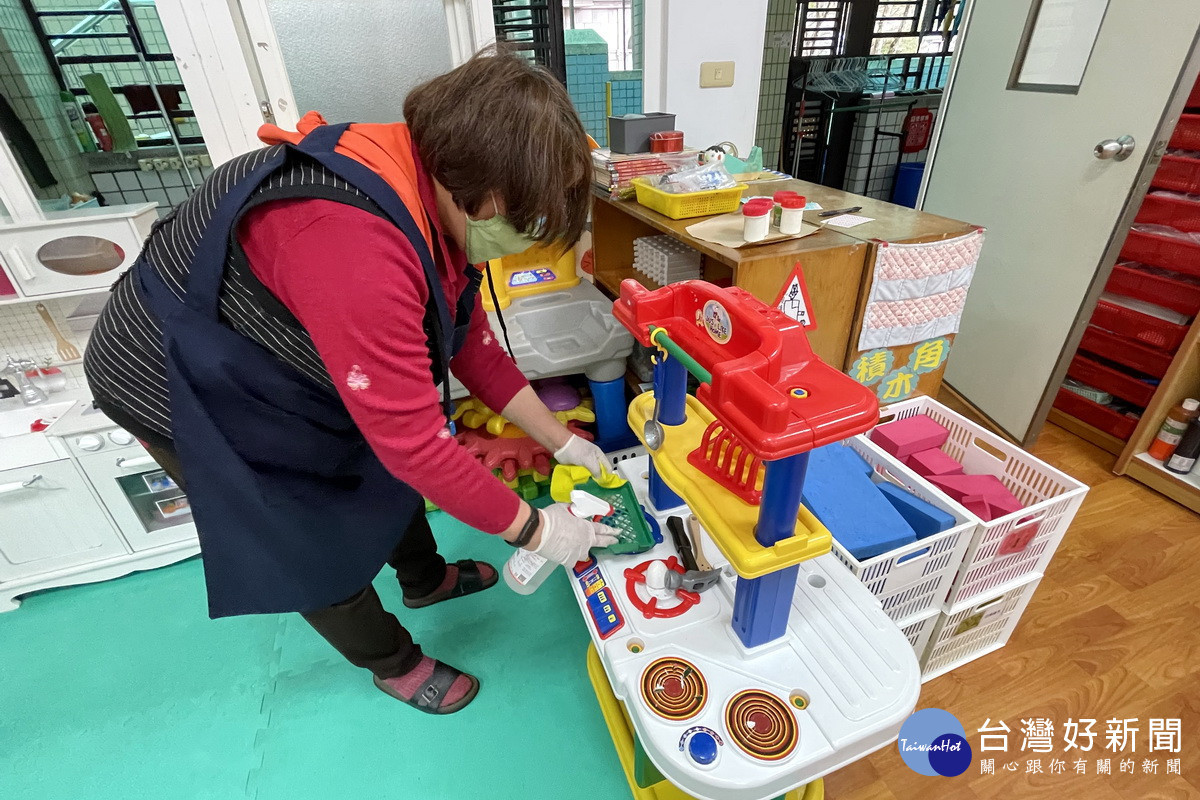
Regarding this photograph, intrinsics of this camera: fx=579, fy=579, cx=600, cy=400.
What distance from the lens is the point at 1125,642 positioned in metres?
1.29

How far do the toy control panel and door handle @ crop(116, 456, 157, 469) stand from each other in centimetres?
126

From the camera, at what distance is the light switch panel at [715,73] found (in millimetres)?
1955

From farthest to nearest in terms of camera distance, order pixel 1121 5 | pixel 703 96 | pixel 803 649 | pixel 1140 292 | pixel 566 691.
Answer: pixel 703 96 < pixel 1140 292 < pixel 1121 5 < pixel 566 691 < pixel 803 649

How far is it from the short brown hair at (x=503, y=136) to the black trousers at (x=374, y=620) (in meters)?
0.63

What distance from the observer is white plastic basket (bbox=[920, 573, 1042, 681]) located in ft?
3.81

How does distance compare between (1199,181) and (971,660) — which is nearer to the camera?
(971,660)

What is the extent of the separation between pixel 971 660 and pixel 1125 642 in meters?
0.35

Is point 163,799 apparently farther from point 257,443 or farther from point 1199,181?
point 1199,181

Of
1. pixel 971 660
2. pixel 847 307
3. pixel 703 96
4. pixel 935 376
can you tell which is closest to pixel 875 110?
pixel 703 96


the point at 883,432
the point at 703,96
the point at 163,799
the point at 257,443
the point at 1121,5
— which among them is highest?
the point at 1121,5

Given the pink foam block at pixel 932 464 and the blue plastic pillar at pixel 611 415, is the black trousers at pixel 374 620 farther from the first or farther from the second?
the pink foam block at pixel 932 464

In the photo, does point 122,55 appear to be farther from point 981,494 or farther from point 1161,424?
point 1161,424

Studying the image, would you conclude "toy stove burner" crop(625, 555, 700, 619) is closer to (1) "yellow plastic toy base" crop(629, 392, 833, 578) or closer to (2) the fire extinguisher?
(1) "yellow plastic toy base" crop(629, 392, 833, 578)

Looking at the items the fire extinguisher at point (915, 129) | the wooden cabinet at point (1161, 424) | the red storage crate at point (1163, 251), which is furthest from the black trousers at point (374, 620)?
the fire extinguisher at point (915, 129)
